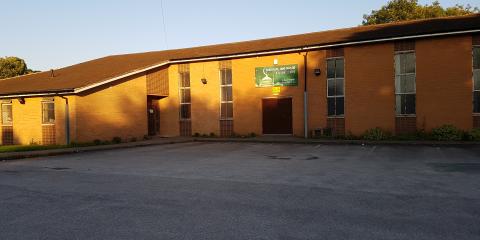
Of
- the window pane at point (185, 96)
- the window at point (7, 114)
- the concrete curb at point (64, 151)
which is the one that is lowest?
the concrete curb at point (64, 151)

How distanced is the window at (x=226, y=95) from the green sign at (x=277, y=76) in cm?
185

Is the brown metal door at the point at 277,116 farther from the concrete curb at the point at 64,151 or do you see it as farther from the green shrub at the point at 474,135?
the green shrub at the point at 474,135

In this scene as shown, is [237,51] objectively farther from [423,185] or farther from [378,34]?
[423,185]

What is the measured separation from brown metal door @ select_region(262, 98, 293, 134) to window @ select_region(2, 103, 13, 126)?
47.3 ft

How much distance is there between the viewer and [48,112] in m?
20.6

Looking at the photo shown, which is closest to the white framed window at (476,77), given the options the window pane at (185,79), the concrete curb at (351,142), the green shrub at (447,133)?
the green shrub at (447,133)

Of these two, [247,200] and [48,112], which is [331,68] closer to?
[48,112]

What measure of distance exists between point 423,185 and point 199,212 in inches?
190

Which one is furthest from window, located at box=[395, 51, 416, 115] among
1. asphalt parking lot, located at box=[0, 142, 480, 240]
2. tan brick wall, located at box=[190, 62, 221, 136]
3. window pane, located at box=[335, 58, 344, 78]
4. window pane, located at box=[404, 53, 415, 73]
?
tan brick wall, located at box=[190, 62, 221, 136]

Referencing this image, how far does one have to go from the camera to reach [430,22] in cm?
2219

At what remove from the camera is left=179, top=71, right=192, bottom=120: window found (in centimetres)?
2541

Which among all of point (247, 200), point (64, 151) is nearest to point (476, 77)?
point (247, 200)

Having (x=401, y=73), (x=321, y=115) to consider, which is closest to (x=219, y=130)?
(x=321, y=115)

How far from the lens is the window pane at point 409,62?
19344 mm
